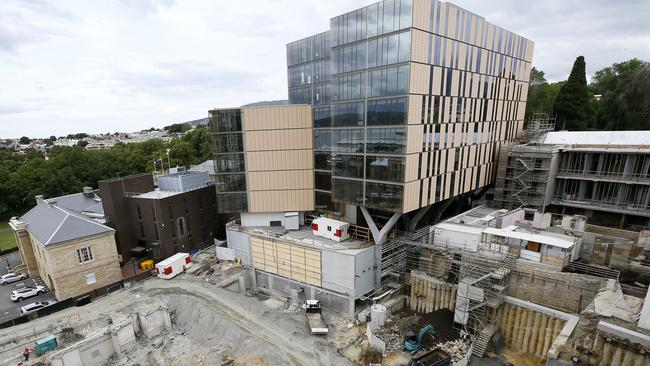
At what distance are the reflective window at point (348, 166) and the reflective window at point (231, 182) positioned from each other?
38.5ft

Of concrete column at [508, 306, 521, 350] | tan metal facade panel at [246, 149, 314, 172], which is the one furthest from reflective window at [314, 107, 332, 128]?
concrete column at [508, 306, 521, 350]

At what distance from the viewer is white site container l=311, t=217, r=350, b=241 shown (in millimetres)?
30875

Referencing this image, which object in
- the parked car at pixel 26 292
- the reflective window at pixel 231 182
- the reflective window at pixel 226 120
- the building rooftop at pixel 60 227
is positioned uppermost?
the reflective window at pixel 226 120

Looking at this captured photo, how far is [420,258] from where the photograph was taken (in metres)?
29.8

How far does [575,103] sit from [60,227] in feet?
226

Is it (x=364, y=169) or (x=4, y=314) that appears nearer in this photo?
(x=364, y=169)

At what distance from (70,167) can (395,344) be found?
259 feet

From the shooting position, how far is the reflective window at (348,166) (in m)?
28.2

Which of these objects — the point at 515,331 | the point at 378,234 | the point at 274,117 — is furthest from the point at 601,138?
the point at 274,117

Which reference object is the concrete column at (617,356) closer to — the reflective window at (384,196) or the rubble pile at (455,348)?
the rubble pile at (455,348)

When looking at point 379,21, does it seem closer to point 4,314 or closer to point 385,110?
point 385,110

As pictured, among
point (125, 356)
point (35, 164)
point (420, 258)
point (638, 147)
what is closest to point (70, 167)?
point (35, 164)

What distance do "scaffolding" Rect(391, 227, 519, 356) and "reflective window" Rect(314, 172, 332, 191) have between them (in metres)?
9.53

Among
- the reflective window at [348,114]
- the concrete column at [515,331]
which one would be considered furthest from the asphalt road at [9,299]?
the concrete column at [515,331]
